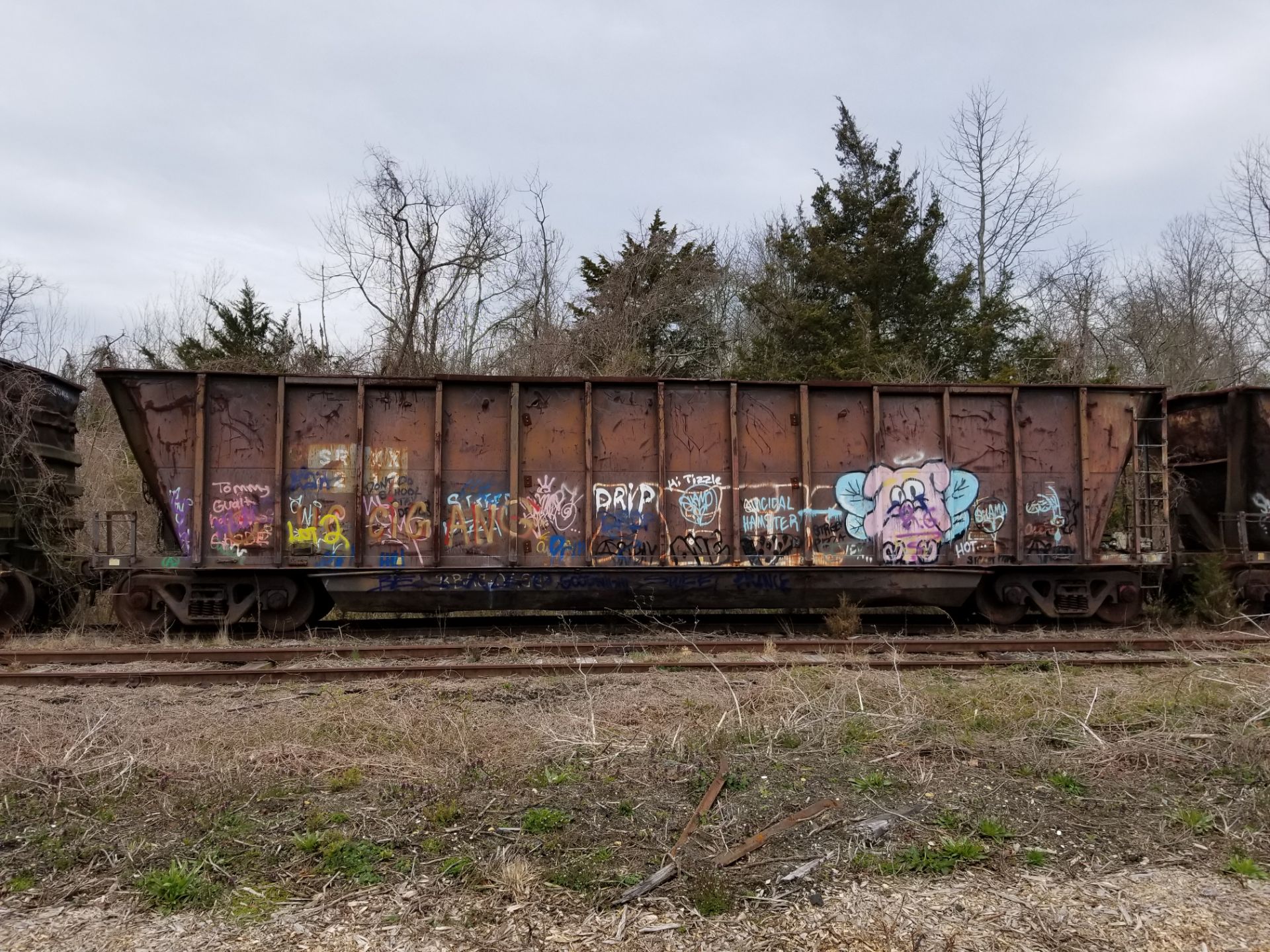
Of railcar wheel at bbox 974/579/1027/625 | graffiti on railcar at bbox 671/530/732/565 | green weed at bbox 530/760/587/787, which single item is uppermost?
graffiti on railcar at bbox 671/530/732/565

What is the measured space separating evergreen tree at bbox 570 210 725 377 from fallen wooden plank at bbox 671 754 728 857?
19216mm

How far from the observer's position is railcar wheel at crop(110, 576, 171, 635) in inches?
378

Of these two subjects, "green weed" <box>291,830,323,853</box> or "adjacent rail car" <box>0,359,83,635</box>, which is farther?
"adjacent rail car" <box>0,359,83,635</box>

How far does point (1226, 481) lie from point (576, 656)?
9731 millimetres

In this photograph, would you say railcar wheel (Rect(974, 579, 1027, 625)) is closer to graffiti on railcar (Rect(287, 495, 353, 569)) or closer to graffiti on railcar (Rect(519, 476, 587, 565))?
graffiti on railcar (Rect(519, 476, 587, 565))

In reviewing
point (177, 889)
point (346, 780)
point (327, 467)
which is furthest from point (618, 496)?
point (177, 889)

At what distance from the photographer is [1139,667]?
799 cm

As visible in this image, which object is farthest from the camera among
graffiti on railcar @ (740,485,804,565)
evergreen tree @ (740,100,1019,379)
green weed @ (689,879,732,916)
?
evergreen tree @ (740,100,1019,379)

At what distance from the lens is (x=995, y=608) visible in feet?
34.1

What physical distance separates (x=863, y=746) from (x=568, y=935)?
8.42 feet

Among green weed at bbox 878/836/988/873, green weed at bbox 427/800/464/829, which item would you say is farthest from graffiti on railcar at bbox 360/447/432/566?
green weed at bbox 878/836/988/873

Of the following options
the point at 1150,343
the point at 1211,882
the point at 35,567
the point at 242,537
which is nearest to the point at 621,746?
the point at 1211,882

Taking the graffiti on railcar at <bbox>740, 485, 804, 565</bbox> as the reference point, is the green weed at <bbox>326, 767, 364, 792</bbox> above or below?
below

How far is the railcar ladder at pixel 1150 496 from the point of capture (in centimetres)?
1021
